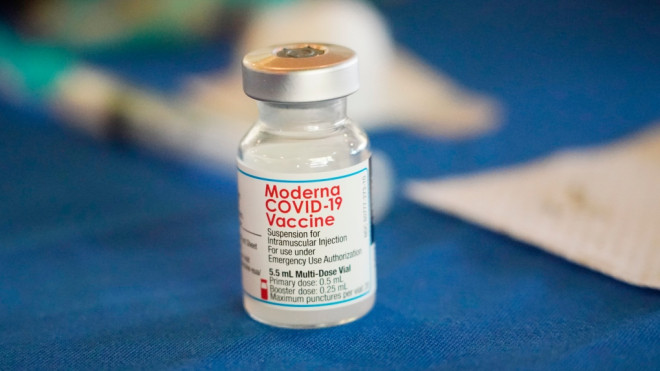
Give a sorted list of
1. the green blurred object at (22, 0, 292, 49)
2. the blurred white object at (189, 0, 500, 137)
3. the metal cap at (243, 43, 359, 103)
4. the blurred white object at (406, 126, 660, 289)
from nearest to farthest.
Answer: the metal cap at (243, 43, 359, 103), the blurred white object at (406, 126, 660, 289), the blurred white object at (189, 0, 500, 137), the green blurred object at (22, 0, 292, 49)

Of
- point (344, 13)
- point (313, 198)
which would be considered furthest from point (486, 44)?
point (313, 198)

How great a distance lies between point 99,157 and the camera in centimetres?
109

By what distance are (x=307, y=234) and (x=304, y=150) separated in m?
0.06

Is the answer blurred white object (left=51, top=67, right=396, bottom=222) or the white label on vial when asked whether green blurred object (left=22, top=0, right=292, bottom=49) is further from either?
Result: the white label on vial

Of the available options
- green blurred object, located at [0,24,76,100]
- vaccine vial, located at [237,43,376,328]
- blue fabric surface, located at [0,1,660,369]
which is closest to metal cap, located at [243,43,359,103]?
vaccine vial, located at [237,43,376,328]

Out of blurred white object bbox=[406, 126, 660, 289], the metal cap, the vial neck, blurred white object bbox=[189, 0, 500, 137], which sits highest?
the metal cap

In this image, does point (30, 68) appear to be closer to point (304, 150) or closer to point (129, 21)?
point (129, 21)

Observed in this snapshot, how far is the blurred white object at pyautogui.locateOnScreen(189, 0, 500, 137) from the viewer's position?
1.12 meters

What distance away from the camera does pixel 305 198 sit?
63cm

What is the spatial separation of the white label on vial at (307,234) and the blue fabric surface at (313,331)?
36mm

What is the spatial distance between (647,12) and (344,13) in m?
0.69

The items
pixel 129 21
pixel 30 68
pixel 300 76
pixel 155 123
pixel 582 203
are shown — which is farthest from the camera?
pixel 129 21

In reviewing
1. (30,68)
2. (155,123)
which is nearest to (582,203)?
(155,123)

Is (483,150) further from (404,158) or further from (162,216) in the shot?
(162,216)
